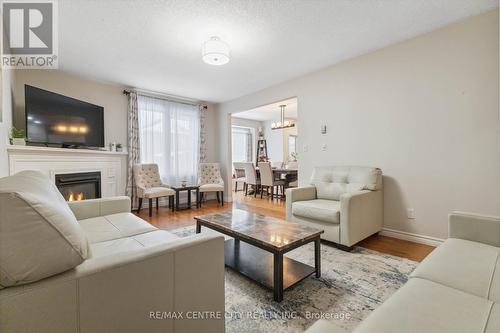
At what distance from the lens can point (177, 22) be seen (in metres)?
2.26

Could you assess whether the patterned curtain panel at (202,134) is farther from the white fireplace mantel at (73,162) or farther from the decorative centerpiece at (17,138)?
the decorative centerpiece at (17,138)

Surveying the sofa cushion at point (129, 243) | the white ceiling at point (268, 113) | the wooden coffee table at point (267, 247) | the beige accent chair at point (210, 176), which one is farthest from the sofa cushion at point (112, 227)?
the white ceiling at point (268, 113)

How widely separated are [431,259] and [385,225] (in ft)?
6.05

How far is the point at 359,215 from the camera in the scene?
8.04 ft

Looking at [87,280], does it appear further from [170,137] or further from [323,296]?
[170,137]

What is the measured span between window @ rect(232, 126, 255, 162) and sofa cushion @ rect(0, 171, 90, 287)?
7292mm

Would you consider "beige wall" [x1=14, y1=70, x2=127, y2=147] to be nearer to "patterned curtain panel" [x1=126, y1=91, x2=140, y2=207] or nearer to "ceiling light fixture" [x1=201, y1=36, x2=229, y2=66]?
"patterned curtain panel" [x1=126, y1=91, x2=140, y2=207]

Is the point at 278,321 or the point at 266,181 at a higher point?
the point at 266,181

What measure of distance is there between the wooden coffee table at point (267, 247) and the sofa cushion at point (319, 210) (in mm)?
629

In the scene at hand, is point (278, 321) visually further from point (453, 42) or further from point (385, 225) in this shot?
point (453, 42)

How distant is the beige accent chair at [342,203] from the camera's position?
2361 mm

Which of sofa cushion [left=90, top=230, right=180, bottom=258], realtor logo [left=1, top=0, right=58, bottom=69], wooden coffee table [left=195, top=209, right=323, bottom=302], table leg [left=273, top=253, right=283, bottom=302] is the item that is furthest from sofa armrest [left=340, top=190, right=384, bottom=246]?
realtor logo [left=1, top=0, right=58, bottom=69]

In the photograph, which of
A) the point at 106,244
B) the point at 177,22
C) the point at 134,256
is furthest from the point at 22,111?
the point at 134,256

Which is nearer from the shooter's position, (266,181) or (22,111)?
(22,111)
